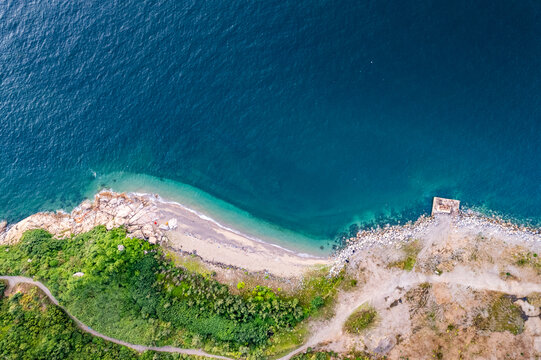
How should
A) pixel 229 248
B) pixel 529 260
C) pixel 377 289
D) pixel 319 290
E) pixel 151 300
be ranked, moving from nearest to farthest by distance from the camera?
pixel 151 300
pixel 529 260
pixel 377 289
pixel 319 290
pixel 229 248

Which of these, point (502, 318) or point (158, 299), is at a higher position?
point (502, 318)

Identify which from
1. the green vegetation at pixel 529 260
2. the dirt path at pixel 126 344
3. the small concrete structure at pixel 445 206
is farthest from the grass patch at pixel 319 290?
the green vegetation at pixel 529 260

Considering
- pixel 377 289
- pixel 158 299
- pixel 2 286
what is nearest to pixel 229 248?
pixel 158 299

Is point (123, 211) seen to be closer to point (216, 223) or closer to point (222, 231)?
point (216, 223)

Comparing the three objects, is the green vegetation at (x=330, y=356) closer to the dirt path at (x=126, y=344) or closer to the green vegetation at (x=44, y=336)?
the dirt path at (x=126, y=344)

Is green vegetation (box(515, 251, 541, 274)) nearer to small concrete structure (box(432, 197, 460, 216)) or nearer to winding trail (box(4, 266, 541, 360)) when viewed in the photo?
winding trail (box(4, 266, 541, 360))

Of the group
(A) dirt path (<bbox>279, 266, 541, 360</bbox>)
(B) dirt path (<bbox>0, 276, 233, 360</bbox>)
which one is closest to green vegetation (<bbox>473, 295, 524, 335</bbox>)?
(A) dirt path (<bbox>279, 266, 541, 360</bbox>)

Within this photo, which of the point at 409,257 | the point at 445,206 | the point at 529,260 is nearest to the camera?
the point at 529,260
